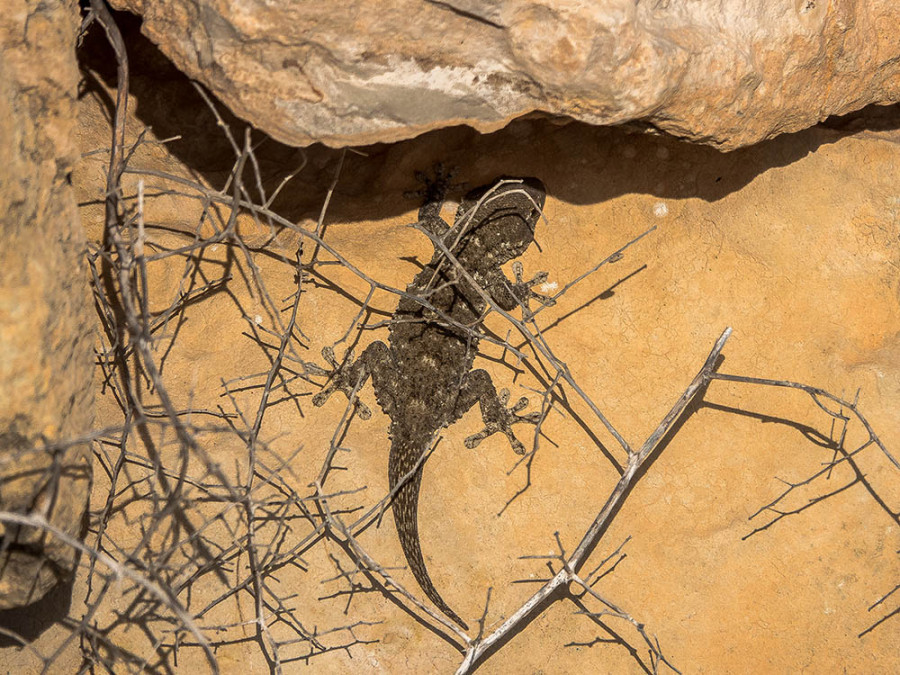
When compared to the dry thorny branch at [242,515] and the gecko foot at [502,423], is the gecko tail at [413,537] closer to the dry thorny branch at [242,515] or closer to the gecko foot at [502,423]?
the dry thorny branch at [242,515]

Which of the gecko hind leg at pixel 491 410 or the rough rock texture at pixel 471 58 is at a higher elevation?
the rough rock texture at pixel 471 58

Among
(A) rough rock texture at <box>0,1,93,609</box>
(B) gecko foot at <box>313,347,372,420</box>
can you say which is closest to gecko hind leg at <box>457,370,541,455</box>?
(B) gecko foot at <box>313,347,372,420</box>

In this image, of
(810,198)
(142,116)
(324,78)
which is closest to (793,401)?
(810,198)

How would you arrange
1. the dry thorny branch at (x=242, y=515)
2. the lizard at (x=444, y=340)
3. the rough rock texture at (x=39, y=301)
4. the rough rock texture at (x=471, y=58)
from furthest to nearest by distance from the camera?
the lizard at (x=444, y=340) → the dry thorny branch at (x=242, y=515) → the rough rock texture at (x=471, y=58) → the rough rock texture at (x=39, y=301)

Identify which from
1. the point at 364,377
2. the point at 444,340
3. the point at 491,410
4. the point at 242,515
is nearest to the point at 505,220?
the point at 444,340

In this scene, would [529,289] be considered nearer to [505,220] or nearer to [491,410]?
[505,220]

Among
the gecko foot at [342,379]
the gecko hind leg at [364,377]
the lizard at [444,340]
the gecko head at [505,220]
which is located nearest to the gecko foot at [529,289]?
the lizard at [444,340]

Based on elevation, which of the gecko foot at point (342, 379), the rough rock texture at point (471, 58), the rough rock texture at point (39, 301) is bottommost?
the rough rock texture at point (39, 301)

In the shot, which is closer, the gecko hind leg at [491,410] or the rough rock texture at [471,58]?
the rough rock texture at [471,58]
